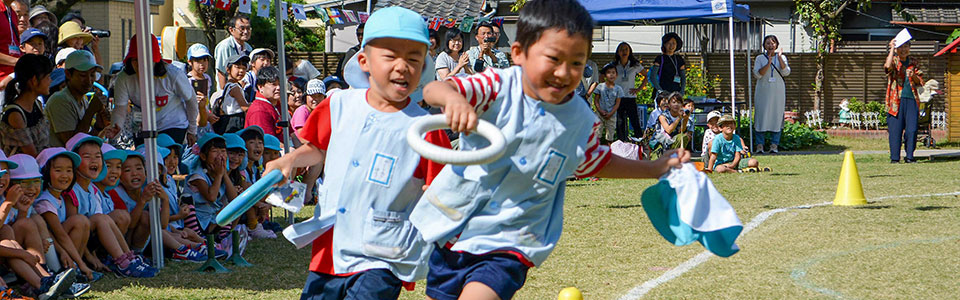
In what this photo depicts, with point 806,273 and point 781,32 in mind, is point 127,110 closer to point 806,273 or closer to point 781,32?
point 806,273

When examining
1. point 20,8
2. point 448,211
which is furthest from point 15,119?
point 448,211

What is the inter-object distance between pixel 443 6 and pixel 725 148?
1569 centimetres

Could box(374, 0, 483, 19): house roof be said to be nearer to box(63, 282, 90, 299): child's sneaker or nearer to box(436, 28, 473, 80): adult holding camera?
box(436, 28, 473, 80): adult holding camera

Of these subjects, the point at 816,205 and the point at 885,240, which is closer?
the point at 885,240

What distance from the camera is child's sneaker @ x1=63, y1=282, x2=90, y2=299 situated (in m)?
5.83

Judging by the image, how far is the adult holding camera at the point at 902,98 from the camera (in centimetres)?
1522

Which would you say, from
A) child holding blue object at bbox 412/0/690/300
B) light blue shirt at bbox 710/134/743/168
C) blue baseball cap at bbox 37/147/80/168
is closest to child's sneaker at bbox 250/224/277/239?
blue baseball cap at bbox 37/147/80/168

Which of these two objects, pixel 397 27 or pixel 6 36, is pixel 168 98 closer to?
pixel 6 36

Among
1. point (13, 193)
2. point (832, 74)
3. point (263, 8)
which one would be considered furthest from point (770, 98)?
point (13, 193)

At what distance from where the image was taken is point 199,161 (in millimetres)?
7852

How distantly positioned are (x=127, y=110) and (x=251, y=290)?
292 centimetres

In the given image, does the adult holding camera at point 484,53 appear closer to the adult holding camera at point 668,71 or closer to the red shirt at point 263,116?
the red shirt at point 263,116

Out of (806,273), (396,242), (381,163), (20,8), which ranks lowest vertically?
(806,273)

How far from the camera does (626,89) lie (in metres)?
15.8
